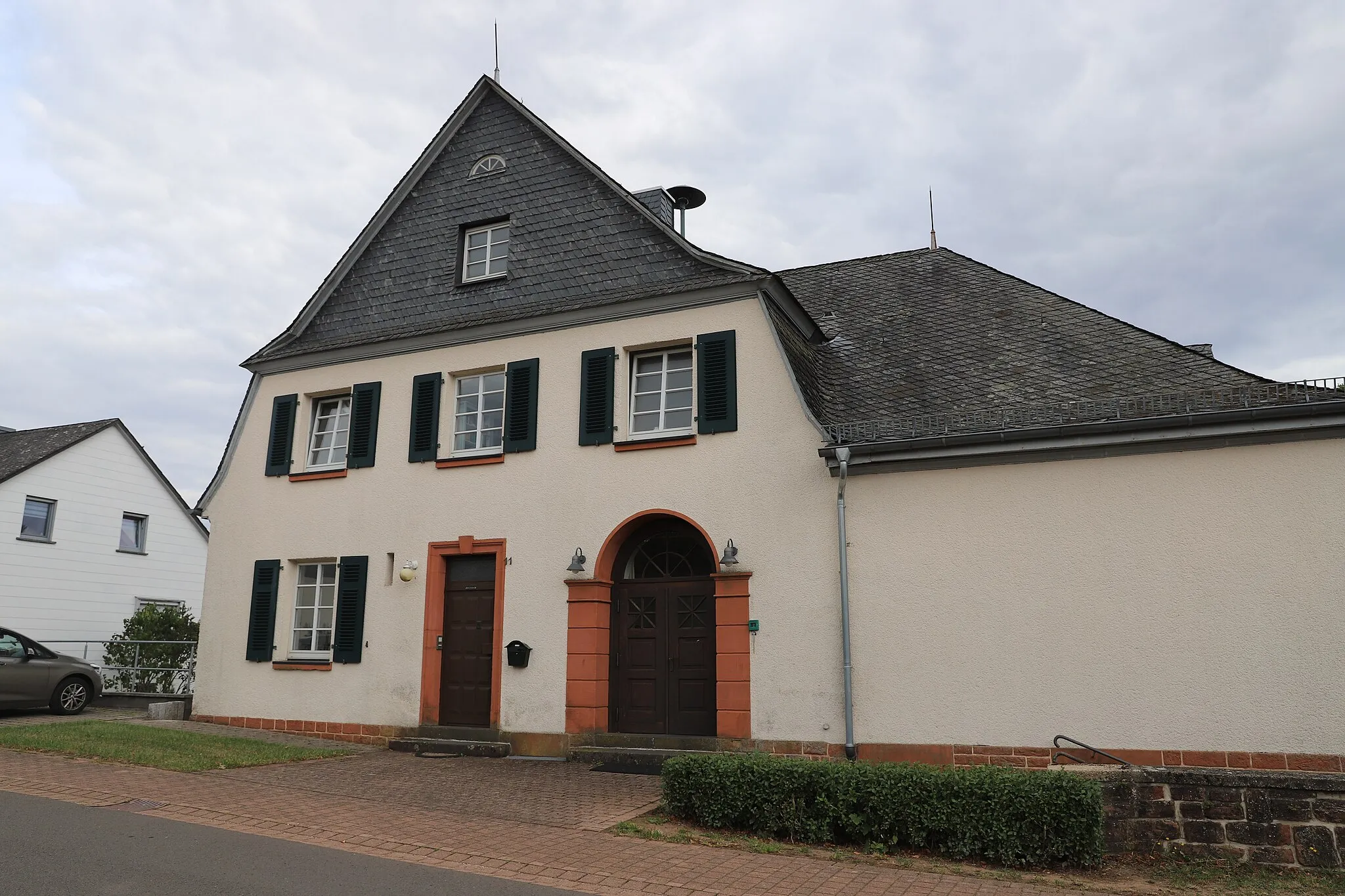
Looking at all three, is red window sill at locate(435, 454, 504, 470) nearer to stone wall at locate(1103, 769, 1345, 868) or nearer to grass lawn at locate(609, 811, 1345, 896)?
grass lawn at locate(609, 811, 1345, 896)

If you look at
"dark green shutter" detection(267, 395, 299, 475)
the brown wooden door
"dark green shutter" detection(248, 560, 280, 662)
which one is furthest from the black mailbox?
"dark green shutter" detection(267, 395, 299, 475)

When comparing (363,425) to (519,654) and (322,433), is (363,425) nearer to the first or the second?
(322,433)

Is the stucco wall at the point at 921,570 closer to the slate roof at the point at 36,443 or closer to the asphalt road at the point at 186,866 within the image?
the asphalt road at the point at 186,866

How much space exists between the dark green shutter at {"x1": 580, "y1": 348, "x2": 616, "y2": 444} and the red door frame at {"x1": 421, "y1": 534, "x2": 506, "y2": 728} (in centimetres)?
191

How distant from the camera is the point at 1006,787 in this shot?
7277mm

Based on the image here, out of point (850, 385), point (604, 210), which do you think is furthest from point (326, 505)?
point (850, 385)

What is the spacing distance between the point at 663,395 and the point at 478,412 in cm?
291

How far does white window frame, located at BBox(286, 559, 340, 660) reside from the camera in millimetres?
14477

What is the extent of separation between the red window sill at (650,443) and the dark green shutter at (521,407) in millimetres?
1324

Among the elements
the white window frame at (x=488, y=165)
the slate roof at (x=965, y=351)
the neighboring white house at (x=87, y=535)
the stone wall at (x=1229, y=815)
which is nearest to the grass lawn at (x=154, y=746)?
the slate roof at (x=965, y=351)

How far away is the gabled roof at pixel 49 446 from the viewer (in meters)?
24.0

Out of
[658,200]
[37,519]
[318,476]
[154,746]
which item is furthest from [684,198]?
[37,519]

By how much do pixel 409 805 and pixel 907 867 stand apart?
450 cm

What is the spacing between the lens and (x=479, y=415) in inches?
558
